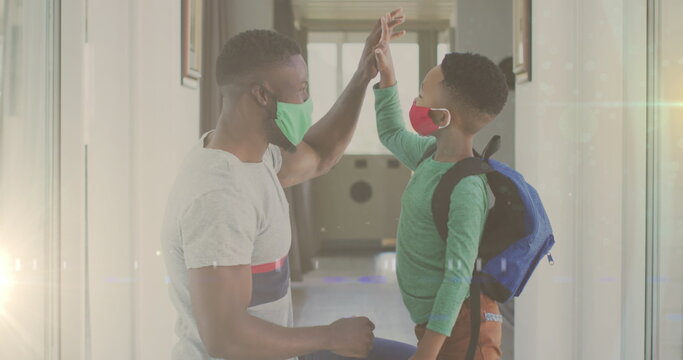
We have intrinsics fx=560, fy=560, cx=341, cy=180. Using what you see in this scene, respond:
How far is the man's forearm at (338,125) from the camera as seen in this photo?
1.03 metres

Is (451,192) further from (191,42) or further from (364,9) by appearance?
(191,42)

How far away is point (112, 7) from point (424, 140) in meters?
0.83

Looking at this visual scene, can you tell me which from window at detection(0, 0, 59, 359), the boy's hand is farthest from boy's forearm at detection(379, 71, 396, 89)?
window at detection(0, 0, 59, 359)

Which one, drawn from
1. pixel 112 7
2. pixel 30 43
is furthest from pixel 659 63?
pixel 30 43

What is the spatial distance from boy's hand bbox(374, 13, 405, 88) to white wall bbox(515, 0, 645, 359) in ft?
1.67

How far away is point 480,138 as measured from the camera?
0.95 m

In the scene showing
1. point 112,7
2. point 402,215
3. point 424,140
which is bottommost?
point 402,215

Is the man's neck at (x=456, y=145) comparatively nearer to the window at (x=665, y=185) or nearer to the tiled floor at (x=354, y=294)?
the tiled floor at (x=354, y=294)

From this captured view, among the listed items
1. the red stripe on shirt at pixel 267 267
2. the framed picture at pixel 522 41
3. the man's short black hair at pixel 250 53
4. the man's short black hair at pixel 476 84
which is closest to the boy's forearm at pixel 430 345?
the red stripe on shirt at pixel 267 267

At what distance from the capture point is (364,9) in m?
1.08

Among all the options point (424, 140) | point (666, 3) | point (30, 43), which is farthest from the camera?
point (666, 3)

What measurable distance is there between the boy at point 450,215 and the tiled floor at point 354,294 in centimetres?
5

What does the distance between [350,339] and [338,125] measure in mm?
388

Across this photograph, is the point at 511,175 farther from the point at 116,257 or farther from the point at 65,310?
the point at 65,310
